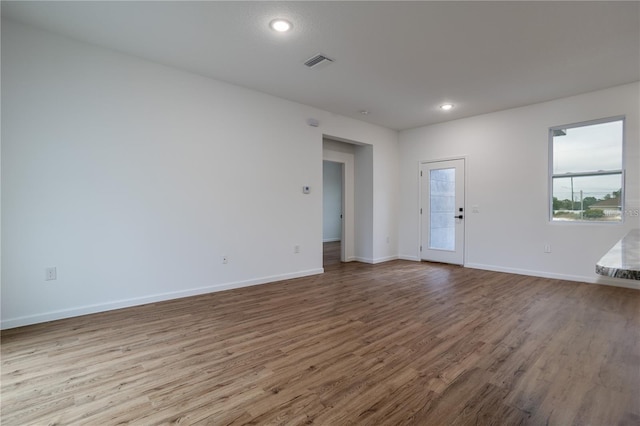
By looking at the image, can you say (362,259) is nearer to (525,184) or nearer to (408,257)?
(408,257)

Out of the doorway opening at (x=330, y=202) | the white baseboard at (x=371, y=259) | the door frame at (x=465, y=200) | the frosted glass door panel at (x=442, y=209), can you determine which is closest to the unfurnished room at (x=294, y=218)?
the door frame at (x=465, y=200)

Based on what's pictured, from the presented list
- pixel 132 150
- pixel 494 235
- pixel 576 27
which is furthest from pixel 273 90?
pixel 494 235

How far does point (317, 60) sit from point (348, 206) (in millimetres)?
3587

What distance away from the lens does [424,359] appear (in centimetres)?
227

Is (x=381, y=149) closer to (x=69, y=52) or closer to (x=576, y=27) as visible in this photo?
(x=576, y=27)

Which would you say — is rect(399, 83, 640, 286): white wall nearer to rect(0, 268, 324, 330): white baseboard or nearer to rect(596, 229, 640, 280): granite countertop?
rect(0, 268, 324, 330): white baseboard

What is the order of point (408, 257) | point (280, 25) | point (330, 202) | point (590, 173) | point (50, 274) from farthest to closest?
point (330, 202)
point (408, 257)
point (590, 173)
point (50, 274)
point (280, 25)

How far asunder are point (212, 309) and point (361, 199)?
404 cm

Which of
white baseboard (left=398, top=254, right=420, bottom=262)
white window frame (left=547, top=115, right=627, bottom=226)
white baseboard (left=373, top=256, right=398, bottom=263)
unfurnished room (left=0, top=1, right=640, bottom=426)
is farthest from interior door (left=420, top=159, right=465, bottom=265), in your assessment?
white window frame (left=547, top=115, right=627, bottom=226)

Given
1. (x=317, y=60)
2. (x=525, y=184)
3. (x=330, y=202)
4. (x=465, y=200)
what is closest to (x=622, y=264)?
(x=317, y=60)

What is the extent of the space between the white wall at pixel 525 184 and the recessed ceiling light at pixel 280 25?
169 inches

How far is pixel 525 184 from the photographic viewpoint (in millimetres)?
5121

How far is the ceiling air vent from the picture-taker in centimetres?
342

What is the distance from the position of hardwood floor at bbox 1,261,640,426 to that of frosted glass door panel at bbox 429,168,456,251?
2432mm
